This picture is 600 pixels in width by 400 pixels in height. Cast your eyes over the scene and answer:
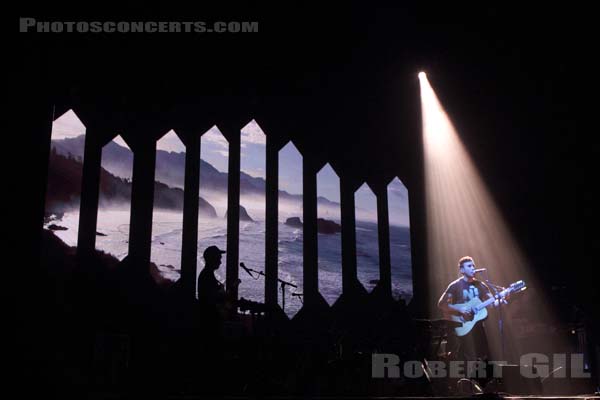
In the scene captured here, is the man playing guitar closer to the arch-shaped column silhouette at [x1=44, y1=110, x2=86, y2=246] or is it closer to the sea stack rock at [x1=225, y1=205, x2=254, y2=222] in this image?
the sea stack rock at [x1=225, y1=205, x2=254, y2=222]

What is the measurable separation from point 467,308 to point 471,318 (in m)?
0.12

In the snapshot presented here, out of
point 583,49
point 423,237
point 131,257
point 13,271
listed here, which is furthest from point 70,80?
point 583,49

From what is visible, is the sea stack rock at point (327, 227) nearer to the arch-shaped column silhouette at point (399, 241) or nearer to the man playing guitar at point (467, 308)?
the arch-shaped column silhouette at point (399, 241)

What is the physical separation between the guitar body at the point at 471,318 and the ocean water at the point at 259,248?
2145 mm

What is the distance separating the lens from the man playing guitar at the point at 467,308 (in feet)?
17.3

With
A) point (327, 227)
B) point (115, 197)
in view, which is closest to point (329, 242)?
point (327, 227)

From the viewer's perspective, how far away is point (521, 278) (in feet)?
26.2

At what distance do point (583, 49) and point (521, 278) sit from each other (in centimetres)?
335

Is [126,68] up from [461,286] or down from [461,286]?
up

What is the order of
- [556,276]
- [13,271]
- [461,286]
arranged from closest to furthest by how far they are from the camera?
[13,271]
[461,286]
[556,276]

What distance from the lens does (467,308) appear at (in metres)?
5.45

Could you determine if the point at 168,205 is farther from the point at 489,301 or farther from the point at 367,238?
the point at 489,301

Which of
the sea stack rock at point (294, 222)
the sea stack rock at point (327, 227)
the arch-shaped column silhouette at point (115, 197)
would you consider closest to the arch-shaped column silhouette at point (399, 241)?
the sea stack rock at point (327, 227)

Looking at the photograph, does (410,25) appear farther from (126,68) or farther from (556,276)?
(556,276)
